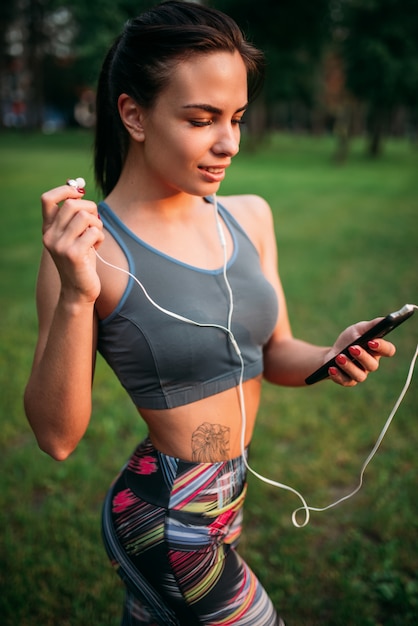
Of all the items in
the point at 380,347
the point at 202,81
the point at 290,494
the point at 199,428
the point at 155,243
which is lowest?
the point at 290,494

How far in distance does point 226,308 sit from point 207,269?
14 centimetres

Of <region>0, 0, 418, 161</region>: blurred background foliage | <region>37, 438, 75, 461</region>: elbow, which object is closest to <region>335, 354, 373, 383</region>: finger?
<region>37, 438, 75, 461</region>: elbow

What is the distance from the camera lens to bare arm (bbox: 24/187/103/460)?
1394 mm

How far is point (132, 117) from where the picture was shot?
1.73m

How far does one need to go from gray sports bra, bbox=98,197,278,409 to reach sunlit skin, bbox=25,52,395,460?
0.04 meters

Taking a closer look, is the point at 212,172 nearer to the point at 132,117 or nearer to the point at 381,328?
the point at 132,117

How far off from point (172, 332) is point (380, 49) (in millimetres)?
30620

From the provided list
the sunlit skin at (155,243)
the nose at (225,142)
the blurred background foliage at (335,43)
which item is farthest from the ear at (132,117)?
the blurred background foliage at (335,43)

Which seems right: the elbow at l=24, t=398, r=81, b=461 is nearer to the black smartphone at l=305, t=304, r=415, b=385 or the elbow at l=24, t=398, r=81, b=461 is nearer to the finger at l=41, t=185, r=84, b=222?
the finger at l=41, t=185, r=84, b=222

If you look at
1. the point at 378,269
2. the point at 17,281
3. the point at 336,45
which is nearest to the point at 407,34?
the point at 336,45

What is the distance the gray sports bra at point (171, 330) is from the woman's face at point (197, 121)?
0.78 ft

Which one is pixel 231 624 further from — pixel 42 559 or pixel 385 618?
pixel 42 559

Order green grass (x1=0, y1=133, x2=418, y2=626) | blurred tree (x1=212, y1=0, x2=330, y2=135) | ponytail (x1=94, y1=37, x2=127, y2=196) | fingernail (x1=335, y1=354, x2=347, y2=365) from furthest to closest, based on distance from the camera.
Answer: blurred tree (x1=212, y1=0, x2=330, y2=135), green grass (x1=0, y1=133, x2=418, y2=626), ponytail (x1=94, y1=37, x2=127, y2=196), fingernail (x1=335, y1=354, x2=347, y2=365)

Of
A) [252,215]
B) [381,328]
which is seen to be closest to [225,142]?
[252,215]
